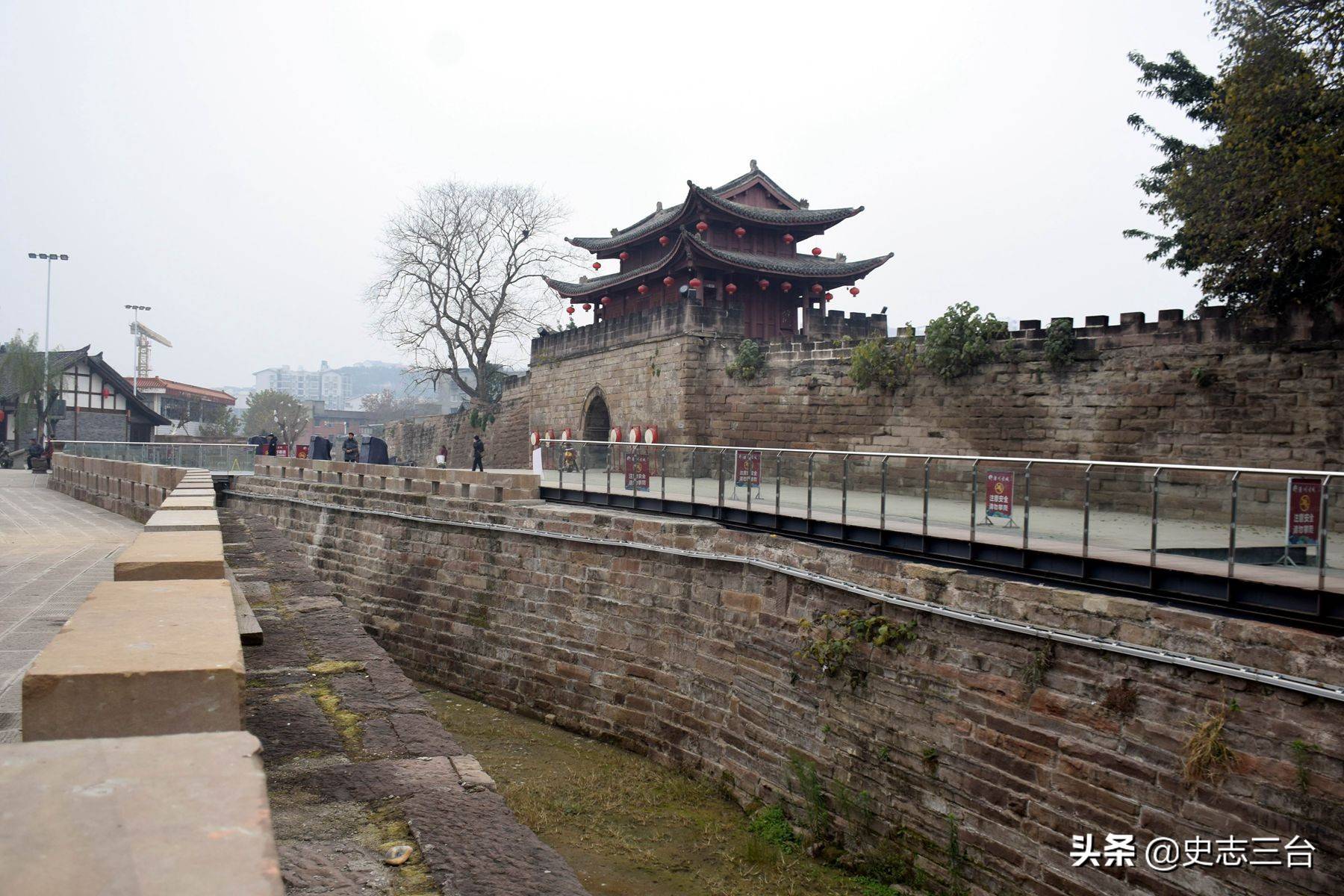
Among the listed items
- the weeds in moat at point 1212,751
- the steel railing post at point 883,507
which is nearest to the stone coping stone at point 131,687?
the weeds in moat at point 1212,751

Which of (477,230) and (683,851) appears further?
(477,230)

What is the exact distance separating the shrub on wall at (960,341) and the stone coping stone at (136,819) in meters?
16.8

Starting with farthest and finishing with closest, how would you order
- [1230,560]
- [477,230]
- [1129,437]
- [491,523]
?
[477,230] → [1129,437] → [491,523] → [1230,560]

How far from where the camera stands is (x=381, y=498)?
1568 centimetres

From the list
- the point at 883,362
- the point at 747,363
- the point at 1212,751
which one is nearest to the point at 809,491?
the point at 1212,751

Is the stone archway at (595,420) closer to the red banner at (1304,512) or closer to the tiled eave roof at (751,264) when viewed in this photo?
the tiled eave roof at (751,264)

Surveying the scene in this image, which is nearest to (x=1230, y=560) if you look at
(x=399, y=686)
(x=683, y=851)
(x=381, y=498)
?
(x=683, y=851)

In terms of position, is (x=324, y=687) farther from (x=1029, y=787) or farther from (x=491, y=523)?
(x=491, y=523)

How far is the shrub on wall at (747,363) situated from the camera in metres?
21.9

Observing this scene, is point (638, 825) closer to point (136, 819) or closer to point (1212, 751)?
point (1212, 751)

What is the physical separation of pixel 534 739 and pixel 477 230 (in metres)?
31.2

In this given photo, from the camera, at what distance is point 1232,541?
7.31 m

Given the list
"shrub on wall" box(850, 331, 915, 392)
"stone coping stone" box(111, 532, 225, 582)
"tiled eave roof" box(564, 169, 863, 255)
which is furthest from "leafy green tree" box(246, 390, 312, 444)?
"stone coping stone" box(111, 532, 225, 582)

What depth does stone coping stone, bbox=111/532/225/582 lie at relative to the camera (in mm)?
3680
